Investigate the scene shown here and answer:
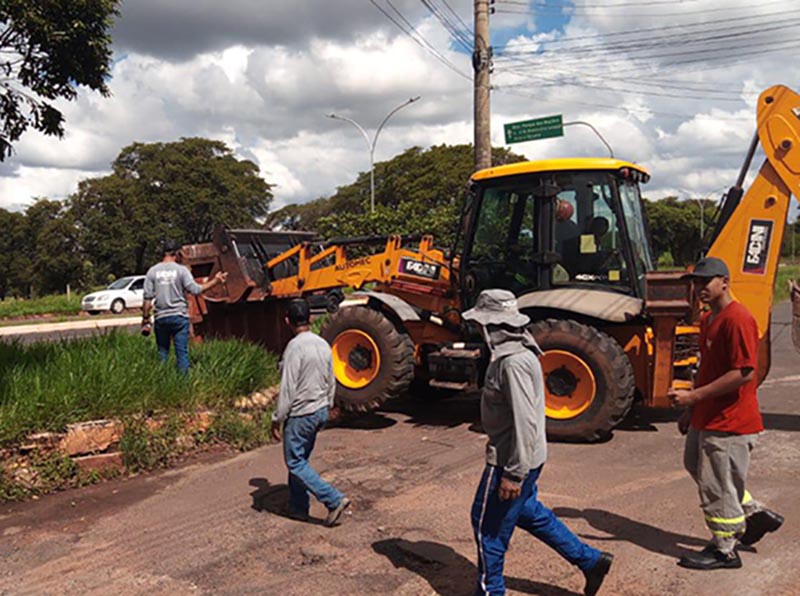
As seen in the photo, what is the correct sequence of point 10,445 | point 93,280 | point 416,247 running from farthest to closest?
point 93,280 → point 416,247 → point 10,445

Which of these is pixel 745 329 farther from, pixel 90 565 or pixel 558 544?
pixel 90 565

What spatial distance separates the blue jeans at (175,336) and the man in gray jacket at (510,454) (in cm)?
494

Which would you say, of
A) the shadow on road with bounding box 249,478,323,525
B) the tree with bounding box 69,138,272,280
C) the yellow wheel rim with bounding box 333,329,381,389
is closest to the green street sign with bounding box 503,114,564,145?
the yellow wheel rim with bounding box 333,329,381,389

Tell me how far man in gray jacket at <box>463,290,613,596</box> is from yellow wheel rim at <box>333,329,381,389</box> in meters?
4.16

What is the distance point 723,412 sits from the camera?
399cm

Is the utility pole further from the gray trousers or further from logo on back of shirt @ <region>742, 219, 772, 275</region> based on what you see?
the gray trousers

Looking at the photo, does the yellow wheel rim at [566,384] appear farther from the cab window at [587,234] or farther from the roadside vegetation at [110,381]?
the roadside vegetation at [110,381]

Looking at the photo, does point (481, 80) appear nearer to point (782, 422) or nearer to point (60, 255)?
point (782, 422)

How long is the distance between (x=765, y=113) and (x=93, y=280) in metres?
39.4

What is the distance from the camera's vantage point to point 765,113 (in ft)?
23.1

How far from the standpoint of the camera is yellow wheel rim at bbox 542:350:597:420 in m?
6.91

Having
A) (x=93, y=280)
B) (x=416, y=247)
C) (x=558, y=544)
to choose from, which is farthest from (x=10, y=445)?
(x=93, y=280)

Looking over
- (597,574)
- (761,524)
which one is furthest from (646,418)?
(597,574)

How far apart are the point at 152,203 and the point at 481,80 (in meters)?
34.6
